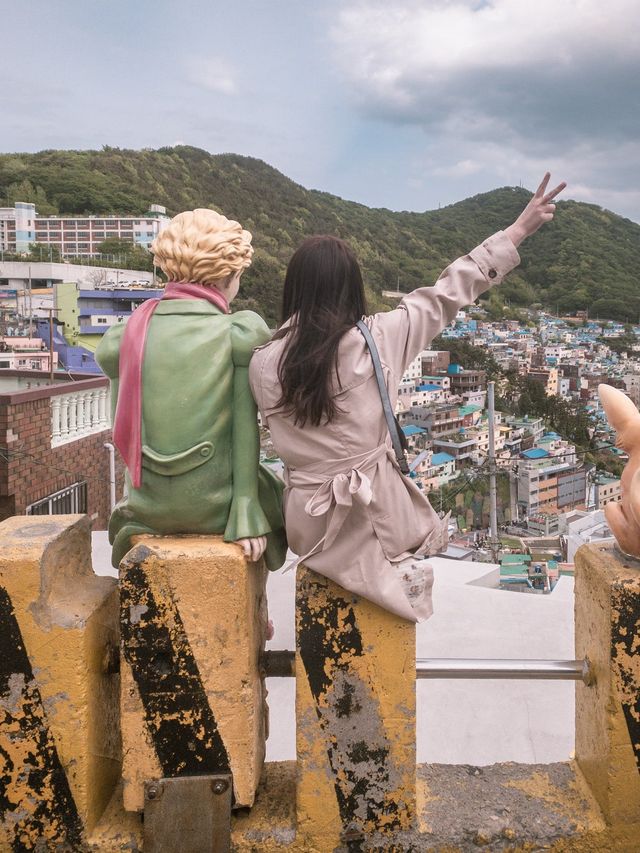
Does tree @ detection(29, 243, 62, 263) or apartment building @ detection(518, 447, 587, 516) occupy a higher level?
tree @ detection(29, 243, 62, 263)

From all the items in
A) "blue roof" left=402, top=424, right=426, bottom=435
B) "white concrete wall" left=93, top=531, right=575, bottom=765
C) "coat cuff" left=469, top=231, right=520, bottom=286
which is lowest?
"blue roof" left=402, top=424, right=426, bottom=435

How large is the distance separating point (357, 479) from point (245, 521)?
25cm

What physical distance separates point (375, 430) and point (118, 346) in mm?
548

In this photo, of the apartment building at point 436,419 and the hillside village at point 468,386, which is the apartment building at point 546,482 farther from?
the apartment building at point 436,419

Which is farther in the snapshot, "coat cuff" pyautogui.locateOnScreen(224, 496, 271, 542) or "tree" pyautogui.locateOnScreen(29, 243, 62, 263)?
"tree" pyautogui.locateOnScreen(29, 243, 62, 263)

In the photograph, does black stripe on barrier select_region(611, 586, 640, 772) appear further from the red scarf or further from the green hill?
the green hill

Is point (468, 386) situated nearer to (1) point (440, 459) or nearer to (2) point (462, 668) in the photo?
(1) point (440, 459)

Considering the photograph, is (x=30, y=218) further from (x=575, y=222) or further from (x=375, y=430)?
(x=375, y=430)

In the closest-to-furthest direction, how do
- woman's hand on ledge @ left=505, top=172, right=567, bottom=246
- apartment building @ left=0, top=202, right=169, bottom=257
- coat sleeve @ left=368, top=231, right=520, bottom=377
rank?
coat sleeve @ left=368, top=231, right=520, bottom=377
woman's hand on ledge @ left=505, top=172, right=567, bottom=246
apartment building @ left=0, top=202, right=169, bottom=257

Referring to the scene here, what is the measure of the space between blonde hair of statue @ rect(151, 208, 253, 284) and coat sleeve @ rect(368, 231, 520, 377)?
34cm

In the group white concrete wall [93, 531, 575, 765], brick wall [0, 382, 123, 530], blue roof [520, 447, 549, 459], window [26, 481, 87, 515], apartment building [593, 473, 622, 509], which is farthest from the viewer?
blue roof [520, 447, 549, 459]

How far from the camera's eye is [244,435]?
1.45 meters

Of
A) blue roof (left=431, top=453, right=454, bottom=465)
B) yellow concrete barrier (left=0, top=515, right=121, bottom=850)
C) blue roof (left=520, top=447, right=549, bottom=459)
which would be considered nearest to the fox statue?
yellow concrete barrier (left=0, top=515, right=121, bottom=850)

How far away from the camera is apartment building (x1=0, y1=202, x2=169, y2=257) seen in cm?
5606
